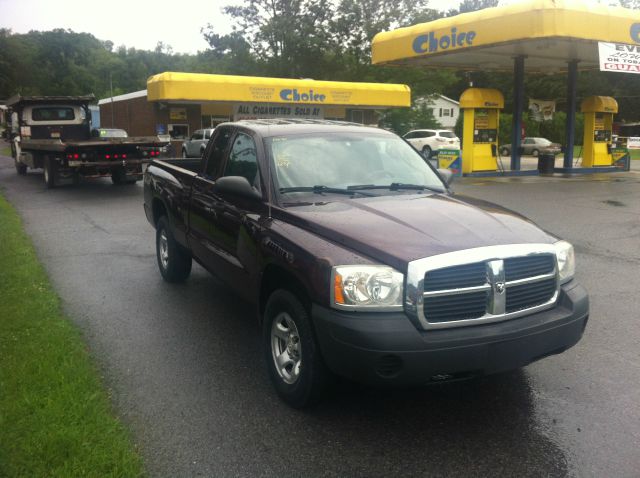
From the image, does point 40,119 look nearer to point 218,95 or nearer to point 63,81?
point 218,95

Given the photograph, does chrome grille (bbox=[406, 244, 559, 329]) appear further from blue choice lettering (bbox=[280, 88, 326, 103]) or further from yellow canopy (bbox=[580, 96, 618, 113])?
blue choice lettering (bbox=[280, 88, 326, 103])

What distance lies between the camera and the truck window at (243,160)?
4914 millimetres

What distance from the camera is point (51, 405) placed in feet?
12.5

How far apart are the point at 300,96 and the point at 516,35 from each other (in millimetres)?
16644

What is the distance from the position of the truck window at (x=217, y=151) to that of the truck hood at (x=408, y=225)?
160 cm

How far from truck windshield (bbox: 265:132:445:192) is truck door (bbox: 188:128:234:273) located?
0.78 m

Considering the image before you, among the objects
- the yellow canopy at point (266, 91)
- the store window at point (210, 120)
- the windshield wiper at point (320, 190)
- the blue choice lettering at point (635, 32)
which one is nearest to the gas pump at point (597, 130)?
the blue choice lettering at point (635, 32)

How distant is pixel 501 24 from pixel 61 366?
662 inches

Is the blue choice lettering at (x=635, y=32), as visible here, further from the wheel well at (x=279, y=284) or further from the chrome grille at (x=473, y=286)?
the wheel well at (x=279, y=284)

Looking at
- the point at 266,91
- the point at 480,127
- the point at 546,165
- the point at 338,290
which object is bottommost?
the point at 338,290

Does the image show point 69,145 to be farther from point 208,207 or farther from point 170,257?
point 208,207

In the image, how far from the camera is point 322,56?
54469mm

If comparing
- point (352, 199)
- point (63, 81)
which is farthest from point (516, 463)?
point (63, 81)

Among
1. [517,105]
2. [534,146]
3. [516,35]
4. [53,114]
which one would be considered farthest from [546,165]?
[534,146]
